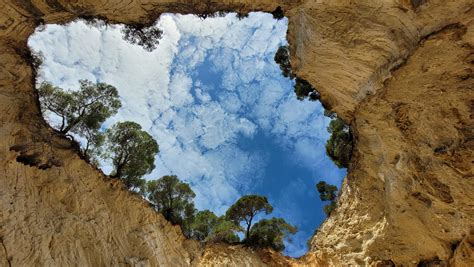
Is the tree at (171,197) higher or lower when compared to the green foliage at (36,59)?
lower

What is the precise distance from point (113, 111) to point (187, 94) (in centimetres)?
2388

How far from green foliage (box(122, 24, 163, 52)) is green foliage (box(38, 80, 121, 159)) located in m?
2.78

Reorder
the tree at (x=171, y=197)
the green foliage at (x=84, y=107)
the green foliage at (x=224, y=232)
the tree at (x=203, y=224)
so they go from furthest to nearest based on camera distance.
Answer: the tree at (x=203, y=224) < the tree at (x=171, y=197) < the green foliage at (x=224, y=232) < the green foliage at (x=84, y=107)

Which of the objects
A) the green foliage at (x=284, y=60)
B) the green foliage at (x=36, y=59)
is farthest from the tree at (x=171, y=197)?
the green foliage at (x=284, y=60)

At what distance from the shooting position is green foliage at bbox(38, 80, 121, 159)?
16.2 m

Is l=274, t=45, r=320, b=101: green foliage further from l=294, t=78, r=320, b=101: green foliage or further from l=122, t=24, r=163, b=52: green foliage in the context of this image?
l=122, t=24, r=163, b=52: green foliage

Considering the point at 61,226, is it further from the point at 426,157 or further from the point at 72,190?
the point at 426,157

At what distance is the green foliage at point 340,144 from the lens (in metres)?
18.8

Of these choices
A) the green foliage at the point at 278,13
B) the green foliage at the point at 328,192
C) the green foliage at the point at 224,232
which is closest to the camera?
the green foliage at the point at 278,13

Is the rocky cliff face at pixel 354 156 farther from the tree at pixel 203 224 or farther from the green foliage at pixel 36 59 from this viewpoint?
the tree at pixel 203 224

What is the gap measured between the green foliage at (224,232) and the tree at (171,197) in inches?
57.6


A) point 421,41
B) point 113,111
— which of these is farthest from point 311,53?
point 113,111

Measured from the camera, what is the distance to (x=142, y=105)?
127 ft

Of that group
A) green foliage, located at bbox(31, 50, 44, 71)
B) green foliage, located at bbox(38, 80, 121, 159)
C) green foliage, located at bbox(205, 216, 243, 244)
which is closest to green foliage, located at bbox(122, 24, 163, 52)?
green foliage, located at bbox(38, 80, 121, 159)
